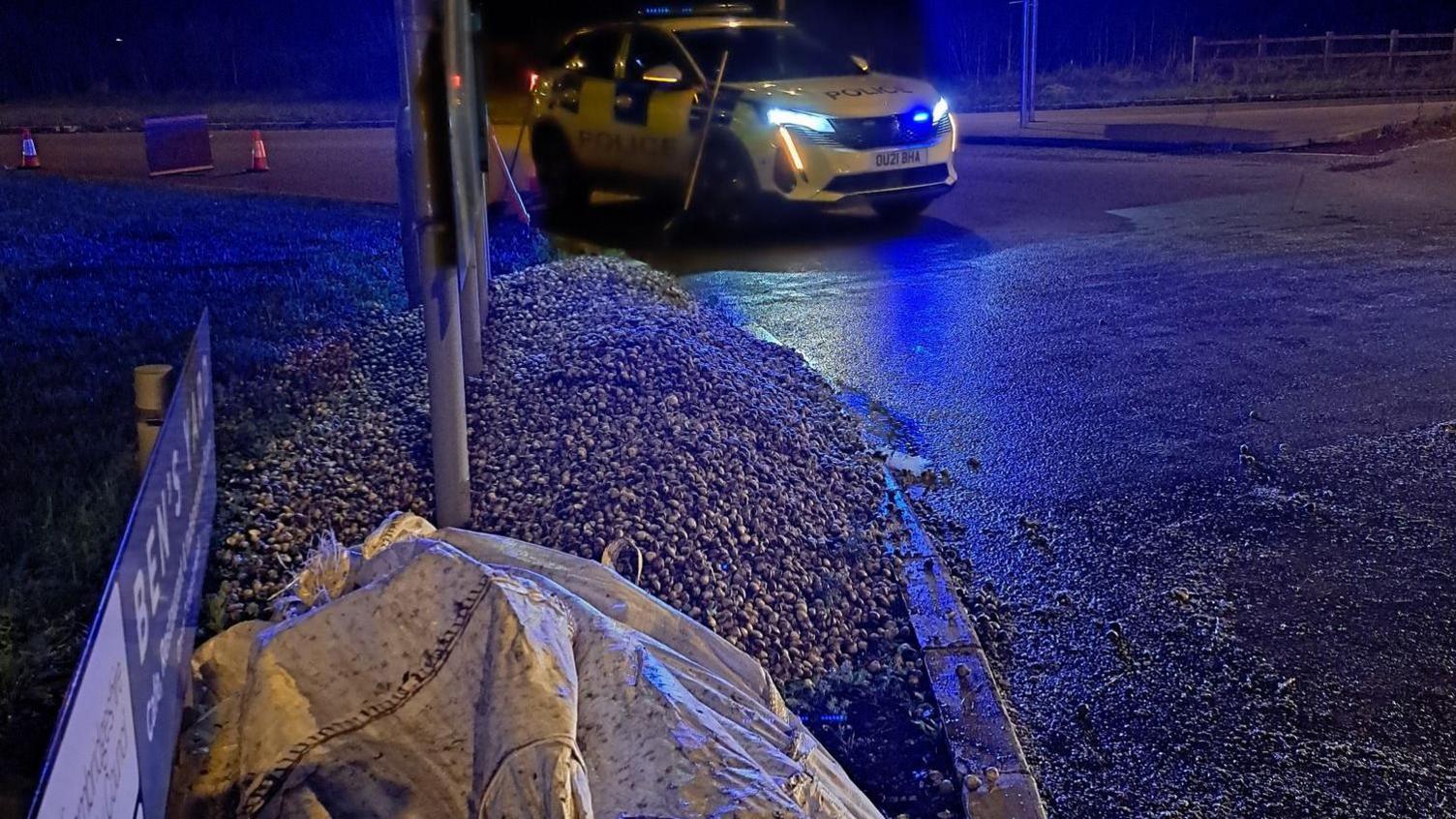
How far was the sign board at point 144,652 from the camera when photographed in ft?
5.01

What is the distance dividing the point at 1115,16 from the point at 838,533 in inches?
1426

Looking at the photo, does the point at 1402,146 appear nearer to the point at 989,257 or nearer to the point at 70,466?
the point at 989,257

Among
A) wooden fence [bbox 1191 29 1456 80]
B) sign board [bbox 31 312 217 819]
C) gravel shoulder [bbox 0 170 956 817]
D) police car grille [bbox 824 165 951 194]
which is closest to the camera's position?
sign board [bbox 31 312 217 819]

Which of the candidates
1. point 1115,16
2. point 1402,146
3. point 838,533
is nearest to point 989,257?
point 838,533

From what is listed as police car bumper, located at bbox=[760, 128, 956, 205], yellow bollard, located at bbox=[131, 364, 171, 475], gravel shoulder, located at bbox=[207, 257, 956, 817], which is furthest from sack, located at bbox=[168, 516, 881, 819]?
police car bumper, located at bbox=[760, 128, 956, 205]

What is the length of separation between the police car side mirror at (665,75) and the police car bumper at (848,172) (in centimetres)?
137

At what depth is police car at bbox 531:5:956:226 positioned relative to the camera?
36.7 feet

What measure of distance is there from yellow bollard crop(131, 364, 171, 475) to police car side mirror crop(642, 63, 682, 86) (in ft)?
30.6

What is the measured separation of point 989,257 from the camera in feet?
35.1

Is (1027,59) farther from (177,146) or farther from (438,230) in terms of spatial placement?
(438,230)

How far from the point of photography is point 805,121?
1115cm

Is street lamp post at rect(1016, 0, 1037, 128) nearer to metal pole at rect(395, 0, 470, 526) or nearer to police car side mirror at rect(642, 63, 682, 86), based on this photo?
police car side mirror at rect(642, 63, 682, 86)

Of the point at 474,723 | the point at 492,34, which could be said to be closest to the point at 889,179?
the point at 474,723

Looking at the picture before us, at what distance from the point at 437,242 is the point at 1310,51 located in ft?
113
